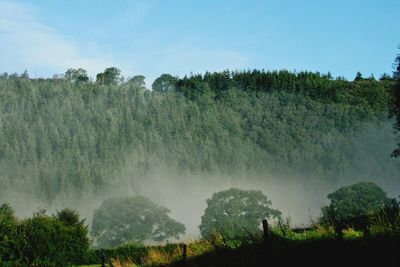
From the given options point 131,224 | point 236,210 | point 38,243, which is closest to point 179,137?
point 131,224

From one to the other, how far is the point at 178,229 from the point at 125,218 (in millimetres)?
5941

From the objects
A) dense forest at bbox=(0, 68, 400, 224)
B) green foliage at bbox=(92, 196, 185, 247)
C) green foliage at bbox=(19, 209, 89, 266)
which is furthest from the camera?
dense forest at bbox=(0, 68, 400, 224)

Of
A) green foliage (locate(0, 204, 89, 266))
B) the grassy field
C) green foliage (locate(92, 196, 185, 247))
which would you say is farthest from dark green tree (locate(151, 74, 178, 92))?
the grassy field

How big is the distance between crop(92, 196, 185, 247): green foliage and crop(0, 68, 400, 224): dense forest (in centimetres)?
3355

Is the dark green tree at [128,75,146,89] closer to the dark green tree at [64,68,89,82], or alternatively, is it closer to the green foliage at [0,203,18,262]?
the dark green tree at [64,68,89,82]

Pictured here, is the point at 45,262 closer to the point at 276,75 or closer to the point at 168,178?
the point at 168,178

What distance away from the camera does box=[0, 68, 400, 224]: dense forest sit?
10331 cm

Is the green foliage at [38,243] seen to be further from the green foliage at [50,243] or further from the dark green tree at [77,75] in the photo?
the dark green tree at [77,75]

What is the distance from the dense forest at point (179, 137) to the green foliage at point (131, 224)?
110 ft

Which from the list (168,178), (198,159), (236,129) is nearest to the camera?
(168,178)

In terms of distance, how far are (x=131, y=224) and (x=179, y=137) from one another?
60256 mm

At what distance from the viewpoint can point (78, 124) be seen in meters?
114

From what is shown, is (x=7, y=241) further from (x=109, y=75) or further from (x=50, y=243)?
(x=109, y=75)

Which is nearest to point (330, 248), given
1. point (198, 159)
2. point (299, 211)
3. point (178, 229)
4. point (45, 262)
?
point (45, 262)
